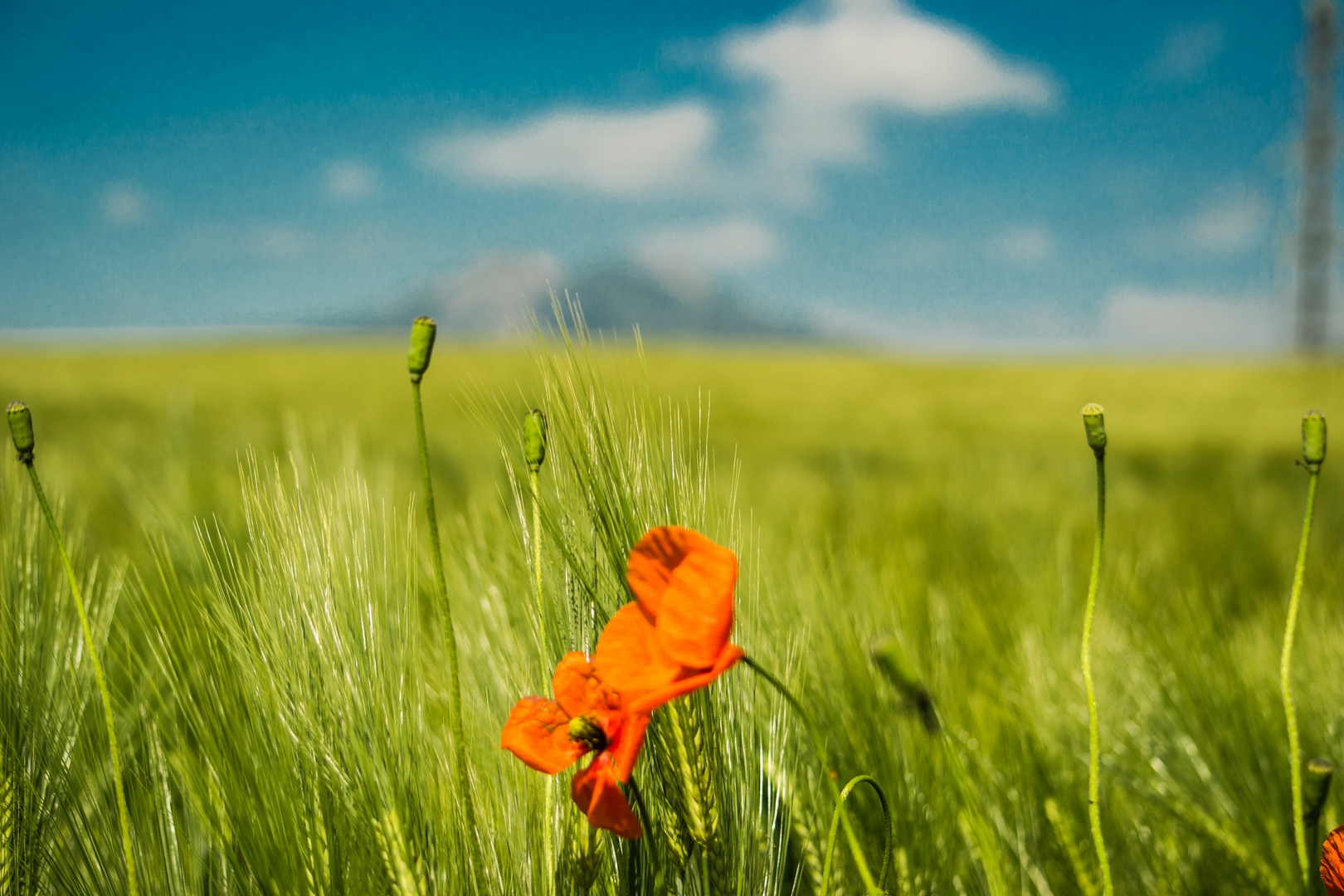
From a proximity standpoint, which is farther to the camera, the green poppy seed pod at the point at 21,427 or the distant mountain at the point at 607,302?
the distant mountain at the point at 607,302

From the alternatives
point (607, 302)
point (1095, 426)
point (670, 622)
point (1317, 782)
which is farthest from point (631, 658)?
point (607, 302)

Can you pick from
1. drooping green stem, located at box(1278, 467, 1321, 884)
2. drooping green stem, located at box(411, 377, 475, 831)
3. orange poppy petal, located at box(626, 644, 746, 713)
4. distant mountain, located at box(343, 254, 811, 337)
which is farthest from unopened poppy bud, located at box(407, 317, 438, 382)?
distant mountain, located at box(343, 254, 811, 337)

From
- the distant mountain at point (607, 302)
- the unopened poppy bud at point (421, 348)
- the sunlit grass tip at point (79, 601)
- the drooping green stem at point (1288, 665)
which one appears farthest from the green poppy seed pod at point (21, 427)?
the distant mountain at point (607, 302)

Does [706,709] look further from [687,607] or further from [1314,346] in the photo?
[1314,346]

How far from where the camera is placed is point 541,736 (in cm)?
23

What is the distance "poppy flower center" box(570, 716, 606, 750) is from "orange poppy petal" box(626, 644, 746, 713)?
21mm

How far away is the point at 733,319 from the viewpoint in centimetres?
13538

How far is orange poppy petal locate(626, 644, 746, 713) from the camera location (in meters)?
0.19

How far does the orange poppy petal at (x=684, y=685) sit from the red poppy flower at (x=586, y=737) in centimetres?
1

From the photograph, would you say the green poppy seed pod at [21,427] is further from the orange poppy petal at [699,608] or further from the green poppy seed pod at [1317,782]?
the green poppy seed pod at [1317,782]

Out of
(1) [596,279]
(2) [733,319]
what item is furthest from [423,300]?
(2) [733,319]

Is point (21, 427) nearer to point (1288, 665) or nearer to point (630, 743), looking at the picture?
point (630, 743)

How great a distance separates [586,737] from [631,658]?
3 centimetres

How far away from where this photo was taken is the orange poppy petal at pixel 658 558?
21 centimetres
